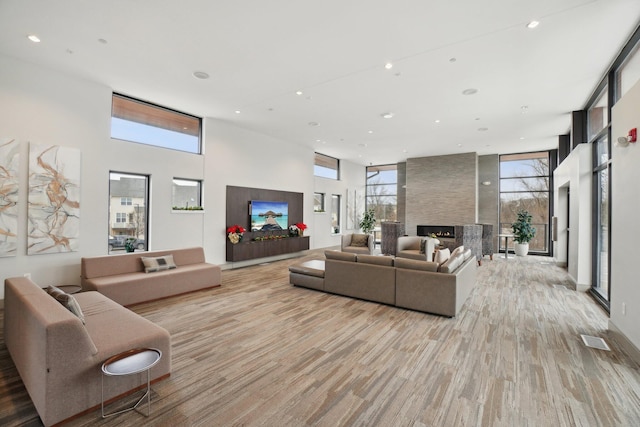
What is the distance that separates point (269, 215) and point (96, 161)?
4.39m

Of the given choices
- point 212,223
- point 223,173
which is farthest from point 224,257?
point 223,173

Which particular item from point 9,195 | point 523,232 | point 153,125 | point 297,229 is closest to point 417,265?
point 297,229

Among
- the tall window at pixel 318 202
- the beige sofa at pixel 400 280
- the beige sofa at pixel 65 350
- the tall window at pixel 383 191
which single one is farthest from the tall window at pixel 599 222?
the tall window at pixel 383 191

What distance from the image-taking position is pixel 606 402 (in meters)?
2.33

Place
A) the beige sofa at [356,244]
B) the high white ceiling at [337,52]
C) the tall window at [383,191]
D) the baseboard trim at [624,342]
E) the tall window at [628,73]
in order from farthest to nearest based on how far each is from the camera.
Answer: the tall window at [383,191], the beige sofa at [356,244], the tall window at [628,73], the high white ceiling at [337,52], the baseboard trim at [624,342]

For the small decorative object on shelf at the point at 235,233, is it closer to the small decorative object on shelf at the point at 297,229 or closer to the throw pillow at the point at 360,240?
the small decorative object on shelf at the point at 297,229

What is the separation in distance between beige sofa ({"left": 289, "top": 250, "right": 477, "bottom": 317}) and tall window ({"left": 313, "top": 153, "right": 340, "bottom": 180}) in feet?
20.2

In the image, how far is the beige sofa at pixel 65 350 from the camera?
6.56 ft

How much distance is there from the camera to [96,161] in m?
5.32

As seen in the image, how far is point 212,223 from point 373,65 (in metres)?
5.17

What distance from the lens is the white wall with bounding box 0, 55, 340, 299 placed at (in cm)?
453

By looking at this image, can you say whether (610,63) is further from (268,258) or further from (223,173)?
(268,258)

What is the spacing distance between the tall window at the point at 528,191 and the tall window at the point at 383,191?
4.21 m

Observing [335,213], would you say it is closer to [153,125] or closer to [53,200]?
[153,125]
